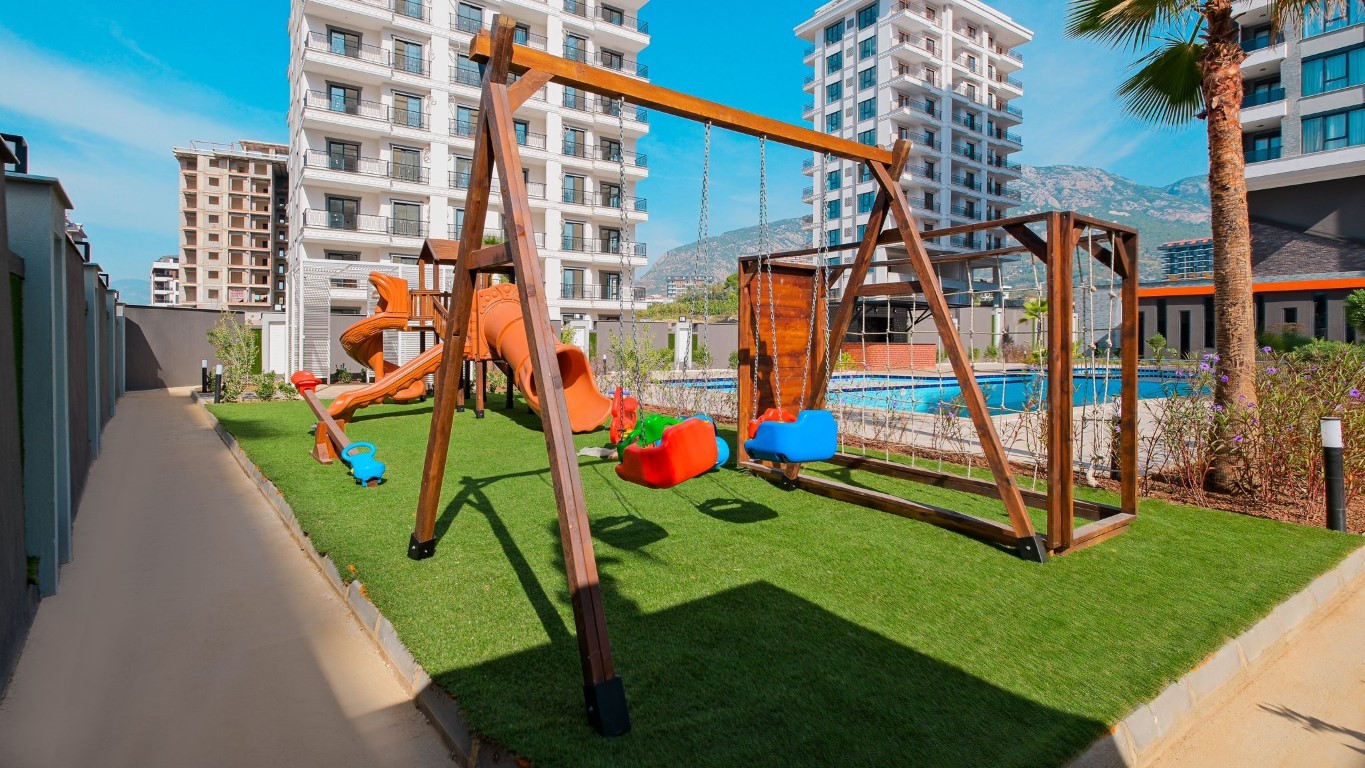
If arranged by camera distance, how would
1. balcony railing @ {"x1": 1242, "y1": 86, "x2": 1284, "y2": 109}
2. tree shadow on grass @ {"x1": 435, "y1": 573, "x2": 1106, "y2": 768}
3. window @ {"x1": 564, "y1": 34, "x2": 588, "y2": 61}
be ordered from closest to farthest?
tree shadow on grass @ {"x1": 435, "y1": 573, "x2": 1106, "y2": 768} < balcony railing @ {"x1": 1242, "y1": 86, "x2": 1284, "y2": 109} < window @ {"x1": 564, "y1": 34, "x2": 588, "y2": 61}

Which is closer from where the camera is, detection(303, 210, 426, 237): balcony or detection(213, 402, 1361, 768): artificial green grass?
detection(213, 402, 1361, 768): artificial green grass

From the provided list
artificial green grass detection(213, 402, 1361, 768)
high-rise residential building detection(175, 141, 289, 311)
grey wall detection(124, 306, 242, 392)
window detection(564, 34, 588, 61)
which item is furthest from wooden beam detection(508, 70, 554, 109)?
high-rise residential building detection(175, 141, 289, 311)

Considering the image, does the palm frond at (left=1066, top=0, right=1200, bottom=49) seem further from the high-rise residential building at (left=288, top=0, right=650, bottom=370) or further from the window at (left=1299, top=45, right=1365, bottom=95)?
the window at (left=1299, top=45, right=1365, bottom=95)

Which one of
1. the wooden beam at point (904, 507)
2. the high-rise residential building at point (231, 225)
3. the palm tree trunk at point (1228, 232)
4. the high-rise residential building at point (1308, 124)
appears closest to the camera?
the wooden beam at point (904, 507)

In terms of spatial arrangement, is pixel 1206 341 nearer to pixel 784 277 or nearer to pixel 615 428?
pixel 784 277

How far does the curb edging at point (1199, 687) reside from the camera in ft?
8.00

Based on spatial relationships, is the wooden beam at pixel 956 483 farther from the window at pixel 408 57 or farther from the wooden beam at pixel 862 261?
the window at pixel 408 57

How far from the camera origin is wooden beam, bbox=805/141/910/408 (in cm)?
507

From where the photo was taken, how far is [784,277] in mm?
7320

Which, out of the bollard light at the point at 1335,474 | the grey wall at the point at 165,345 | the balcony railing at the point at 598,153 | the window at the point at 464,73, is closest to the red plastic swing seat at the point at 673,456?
the bollard light at the point at 1335,474

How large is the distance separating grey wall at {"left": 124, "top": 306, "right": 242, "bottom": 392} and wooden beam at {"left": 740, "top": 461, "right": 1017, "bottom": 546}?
21.2 meters

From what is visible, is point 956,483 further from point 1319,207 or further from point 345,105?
point 345,105

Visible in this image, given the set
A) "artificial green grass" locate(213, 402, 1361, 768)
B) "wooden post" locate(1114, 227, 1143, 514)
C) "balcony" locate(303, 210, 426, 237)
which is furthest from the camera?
"balcony" locate(303, 210, 426, 237)

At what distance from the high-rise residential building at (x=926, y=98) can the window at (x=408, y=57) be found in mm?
24938
